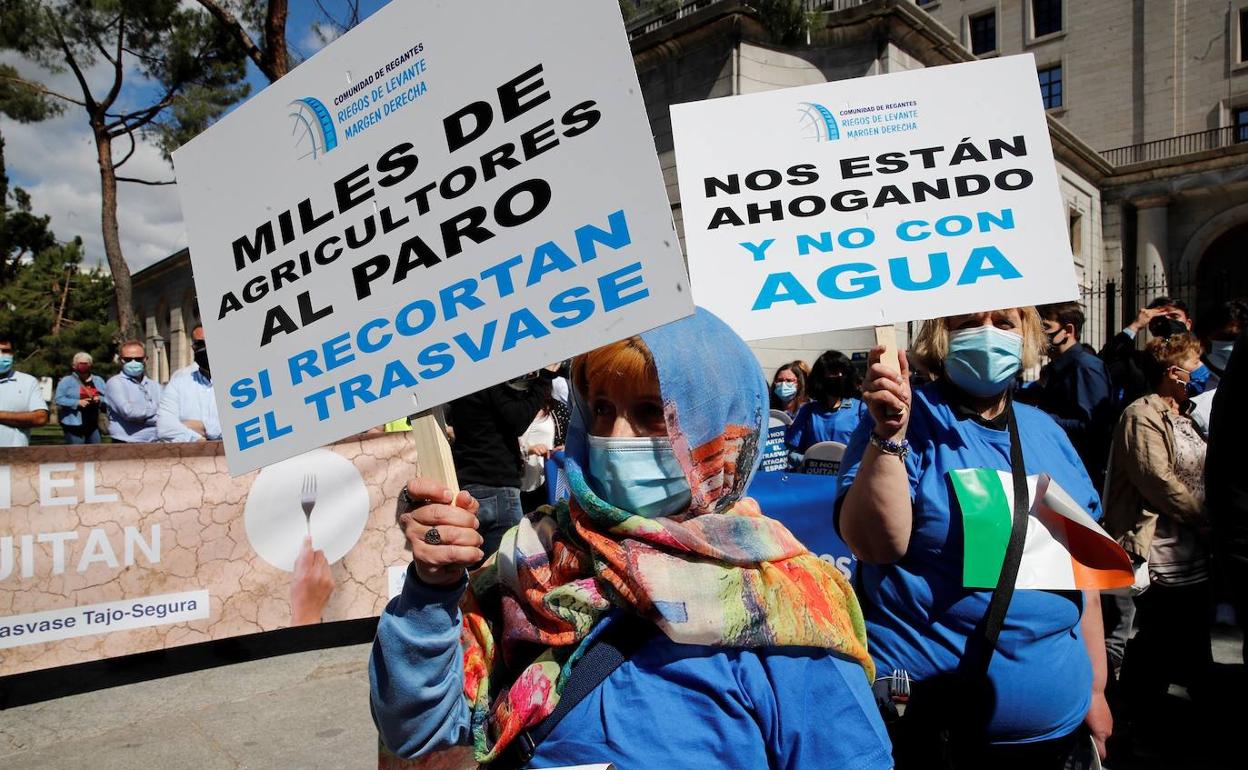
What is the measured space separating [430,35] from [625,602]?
100 centimetres

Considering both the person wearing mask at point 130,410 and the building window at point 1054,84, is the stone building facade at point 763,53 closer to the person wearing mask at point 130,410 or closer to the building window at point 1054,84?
the person wearing mask at point 130,410

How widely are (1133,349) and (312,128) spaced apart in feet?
21.0

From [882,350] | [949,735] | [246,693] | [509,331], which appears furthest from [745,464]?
[246,693]

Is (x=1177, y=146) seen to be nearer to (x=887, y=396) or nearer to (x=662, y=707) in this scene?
(x=887, y=396)

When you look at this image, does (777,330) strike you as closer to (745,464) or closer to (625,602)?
(745,464)

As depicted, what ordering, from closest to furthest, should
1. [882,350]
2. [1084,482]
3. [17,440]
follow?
[882,350] < [1084,482] < [17,440]

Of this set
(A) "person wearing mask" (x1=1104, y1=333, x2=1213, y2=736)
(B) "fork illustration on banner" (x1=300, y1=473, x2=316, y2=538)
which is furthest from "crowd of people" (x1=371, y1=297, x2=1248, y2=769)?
(B) "fork illustration on banner" (x1=300, y1=473, x2=316, y2=538)

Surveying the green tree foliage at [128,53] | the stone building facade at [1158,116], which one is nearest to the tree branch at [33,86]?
the green tree foliage at [128,53]

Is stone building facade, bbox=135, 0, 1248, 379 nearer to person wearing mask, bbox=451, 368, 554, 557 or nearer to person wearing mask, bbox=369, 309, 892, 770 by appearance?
person wearing mask, bbox=451, 368, 554, 557

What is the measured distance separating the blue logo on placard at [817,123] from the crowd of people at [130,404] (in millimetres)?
3474

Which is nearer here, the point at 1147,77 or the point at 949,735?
the point at 949,735

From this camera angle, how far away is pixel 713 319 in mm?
1572

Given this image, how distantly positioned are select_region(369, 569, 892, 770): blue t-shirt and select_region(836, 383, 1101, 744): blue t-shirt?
74 centimetres

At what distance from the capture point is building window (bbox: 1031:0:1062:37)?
35531mm
